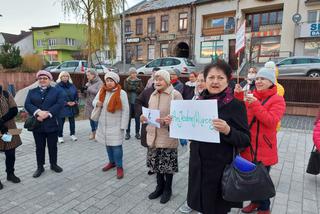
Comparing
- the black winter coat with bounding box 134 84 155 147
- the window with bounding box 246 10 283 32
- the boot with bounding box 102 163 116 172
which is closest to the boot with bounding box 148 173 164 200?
the black winter coat with bounding box 134 84 155 147

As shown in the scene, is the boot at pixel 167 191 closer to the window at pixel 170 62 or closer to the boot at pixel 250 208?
the boot at pixel 250 208

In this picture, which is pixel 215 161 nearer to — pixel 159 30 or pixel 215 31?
pixel 215 31

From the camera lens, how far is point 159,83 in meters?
3.36

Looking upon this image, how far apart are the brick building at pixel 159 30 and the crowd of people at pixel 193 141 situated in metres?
24.6

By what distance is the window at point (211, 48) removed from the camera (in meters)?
26.7

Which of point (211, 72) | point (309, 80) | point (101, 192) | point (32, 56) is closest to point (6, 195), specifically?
point (101, 192)

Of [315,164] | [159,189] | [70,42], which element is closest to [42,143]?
[159,189]

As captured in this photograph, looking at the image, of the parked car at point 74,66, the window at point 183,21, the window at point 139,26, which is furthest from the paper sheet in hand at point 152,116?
the window at point 139,26

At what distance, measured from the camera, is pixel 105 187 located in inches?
157

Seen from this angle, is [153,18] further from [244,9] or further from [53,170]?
[53,170]

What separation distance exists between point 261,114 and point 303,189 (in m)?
2.24

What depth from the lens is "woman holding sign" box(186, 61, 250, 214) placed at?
7.18 ft

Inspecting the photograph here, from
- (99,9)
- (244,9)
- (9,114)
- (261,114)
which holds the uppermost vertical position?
(244,9)

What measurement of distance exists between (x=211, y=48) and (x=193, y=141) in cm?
2631
